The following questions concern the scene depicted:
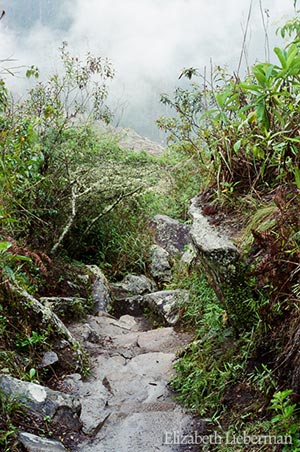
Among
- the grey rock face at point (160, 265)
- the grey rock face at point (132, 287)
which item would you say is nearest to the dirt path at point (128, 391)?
the grey rock face at point (132, 287)

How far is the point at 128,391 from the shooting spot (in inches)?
137

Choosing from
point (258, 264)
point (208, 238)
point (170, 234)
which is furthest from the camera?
point (170, 234)

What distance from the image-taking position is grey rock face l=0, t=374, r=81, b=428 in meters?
2.58

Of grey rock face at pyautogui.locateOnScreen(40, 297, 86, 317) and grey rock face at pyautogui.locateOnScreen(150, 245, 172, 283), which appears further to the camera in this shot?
grey rock face at pyautogui.locateOnScreen(150, 245, 172, 283)

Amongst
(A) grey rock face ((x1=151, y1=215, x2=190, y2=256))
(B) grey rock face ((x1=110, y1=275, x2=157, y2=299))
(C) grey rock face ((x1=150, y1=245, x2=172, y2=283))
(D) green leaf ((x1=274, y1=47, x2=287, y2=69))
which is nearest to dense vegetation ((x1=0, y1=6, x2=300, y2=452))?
(D) green leaf ((x1=274, y1=47, x2=287, y2=69))

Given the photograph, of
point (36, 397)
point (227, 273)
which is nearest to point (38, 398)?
point (36, 397)

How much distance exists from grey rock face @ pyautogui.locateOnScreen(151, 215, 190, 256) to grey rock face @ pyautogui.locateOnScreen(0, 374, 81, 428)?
5.54 m

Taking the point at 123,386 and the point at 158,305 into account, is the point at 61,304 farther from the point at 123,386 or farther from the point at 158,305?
the point at 123,386

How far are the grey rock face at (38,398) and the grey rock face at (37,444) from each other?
0.24 metres

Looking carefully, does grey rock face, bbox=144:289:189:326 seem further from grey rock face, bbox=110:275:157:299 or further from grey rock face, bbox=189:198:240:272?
grey rock face, bbox=189:198:240:272

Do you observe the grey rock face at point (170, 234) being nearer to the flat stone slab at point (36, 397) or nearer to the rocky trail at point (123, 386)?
the rocky trail at point (123, 386)

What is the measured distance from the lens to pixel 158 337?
4.79 meters

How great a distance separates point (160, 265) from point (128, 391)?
174 inches

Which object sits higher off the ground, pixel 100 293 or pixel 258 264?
pixel 258 264
